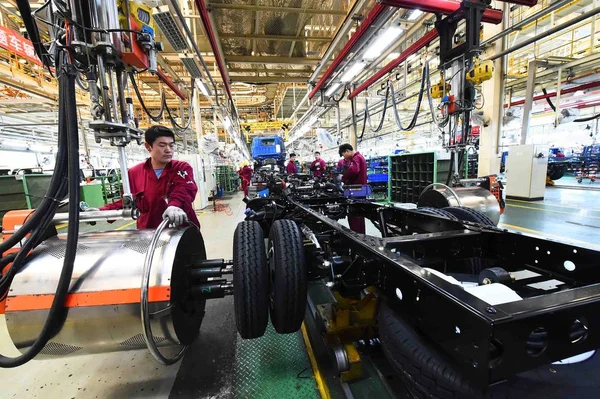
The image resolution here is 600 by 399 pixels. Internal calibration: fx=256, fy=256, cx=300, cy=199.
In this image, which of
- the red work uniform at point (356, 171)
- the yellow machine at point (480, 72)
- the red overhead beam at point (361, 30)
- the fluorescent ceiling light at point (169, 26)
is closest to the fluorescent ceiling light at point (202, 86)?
the fluorescent ceiling light at point (169, 26)

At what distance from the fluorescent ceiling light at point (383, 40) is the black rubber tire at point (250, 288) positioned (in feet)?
12.4

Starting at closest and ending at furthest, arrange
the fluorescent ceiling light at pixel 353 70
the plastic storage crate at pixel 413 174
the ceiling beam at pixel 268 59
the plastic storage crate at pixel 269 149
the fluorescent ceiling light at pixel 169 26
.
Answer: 1. the fluorescent ceiling light at pixel 169 26
2. the fluorescent ceiling light at pixel 353 70
3. the ceiling beam at pixel 268 59
4. the plastic storage crate at pixel 413 174
5. the plastic storage crate at pixel 269 149

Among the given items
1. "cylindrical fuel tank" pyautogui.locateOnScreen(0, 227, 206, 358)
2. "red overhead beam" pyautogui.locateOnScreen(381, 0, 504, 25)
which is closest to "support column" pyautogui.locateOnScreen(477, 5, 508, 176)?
"red overhead beam" pyautogui.locateOnScreen(381, 0, 504, 25)

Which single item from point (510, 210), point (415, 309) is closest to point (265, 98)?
point (510, 210)

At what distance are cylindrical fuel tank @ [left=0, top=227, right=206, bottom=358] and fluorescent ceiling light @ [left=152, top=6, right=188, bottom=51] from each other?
9.13ft

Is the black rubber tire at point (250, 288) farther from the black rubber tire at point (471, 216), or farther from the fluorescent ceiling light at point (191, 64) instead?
the fluorescent ceiling light at point (191, 64)

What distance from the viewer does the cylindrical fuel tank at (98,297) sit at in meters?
1.14

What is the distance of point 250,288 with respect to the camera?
56.7 inches

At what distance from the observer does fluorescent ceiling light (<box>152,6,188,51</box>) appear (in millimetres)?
2867

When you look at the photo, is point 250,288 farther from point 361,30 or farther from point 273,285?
point 361,30

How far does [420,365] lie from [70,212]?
61.2 inches

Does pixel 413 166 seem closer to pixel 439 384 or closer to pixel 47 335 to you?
pixel 439 384

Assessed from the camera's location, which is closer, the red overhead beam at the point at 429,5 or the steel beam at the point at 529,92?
the red overhead beam at the point at 429,5

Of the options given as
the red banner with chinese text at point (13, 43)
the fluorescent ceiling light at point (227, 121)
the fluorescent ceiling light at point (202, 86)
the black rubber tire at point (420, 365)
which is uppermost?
the red banner with chinese text at point (13, 43)
